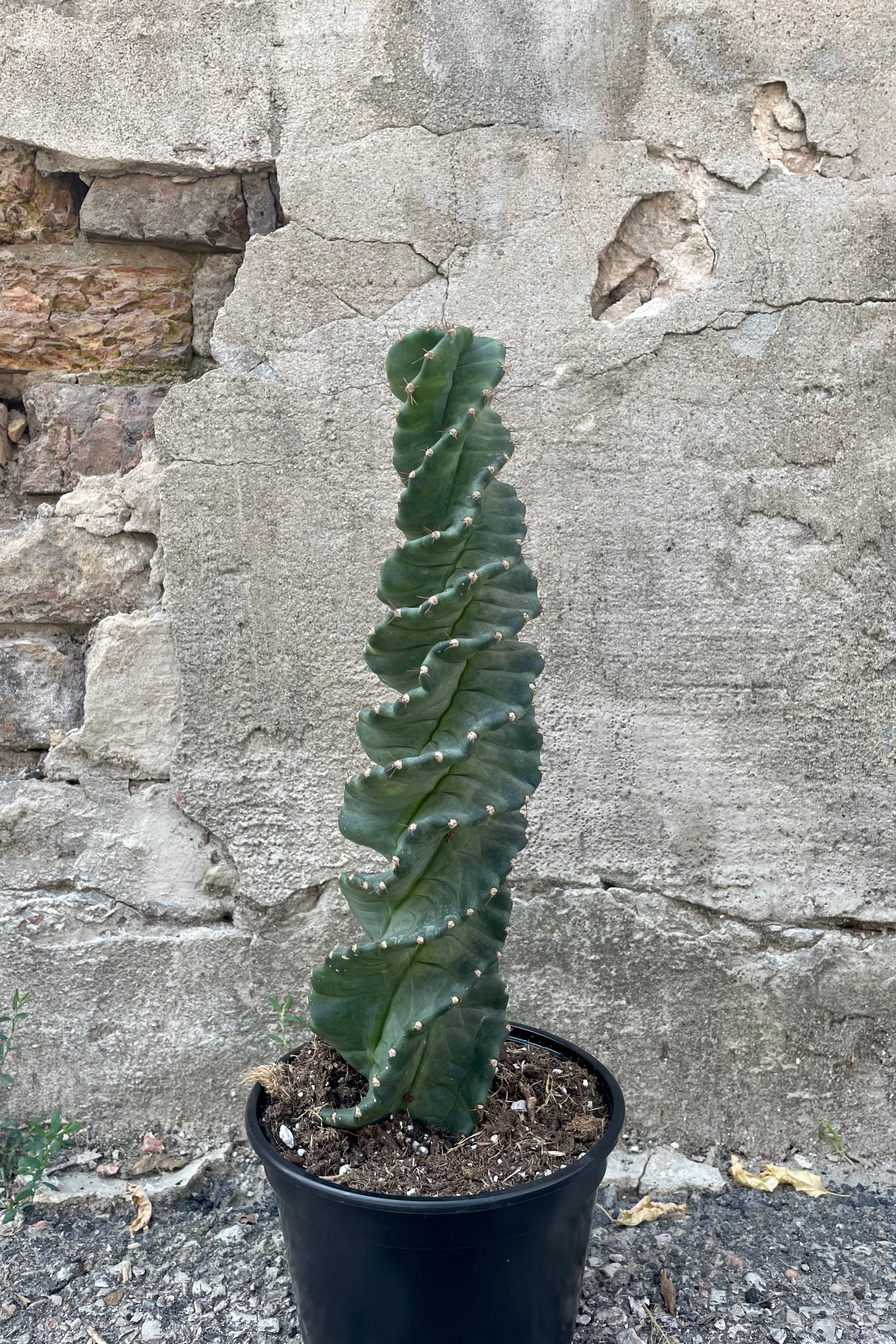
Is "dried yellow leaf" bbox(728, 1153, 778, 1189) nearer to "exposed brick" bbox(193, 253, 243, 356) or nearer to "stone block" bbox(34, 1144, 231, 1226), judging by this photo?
"stone block" bbox(34, 1144, 231, 1226)

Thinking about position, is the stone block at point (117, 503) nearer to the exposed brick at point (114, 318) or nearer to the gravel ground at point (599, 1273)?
the exposed brick at point (114, 318)

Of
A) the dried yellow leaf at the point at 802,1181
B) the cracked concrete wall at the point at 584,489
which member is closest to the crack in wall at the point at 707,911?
the cracked concrete wall at the point at 584,489

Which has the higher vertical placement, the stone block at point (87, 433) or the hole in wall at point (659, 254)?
the hole in wall at point (659, 254)

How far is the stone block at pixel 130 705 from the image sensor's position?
6.16 ft

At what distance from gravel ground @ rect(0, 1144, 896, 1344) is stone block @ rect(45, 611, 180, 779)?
0.83m

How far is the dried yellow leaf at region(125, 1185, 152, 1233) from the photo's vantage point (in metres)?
1.73

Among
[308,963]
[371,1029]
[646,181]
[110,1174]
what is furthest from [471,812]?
[646,181]

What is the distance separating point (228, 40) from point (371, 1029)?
1.86 metres

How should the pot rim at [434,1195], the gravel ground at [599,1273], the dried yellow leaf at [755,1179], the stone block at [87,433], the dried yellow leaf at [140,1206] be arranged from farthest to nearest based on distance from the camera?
the stone block at [87,433] < the dried yellow leaf at [755,1179] < the dried yellow leaf at [140,1206] < the gravel ground at [599,1273] < the pot rim at [434,1195]

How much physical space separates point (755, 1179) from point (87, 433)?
2.01 metres

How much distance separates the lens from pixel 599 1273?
5.38 ft

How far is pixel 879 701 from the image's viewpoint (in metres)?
1.86

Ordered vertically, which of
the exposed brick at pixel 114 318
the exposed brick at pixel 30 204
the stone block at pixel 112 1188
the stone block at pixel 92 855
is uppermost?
the exposed brick at pixel 30 204

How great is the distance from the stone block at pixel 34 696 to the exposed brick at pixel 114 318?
61cm
